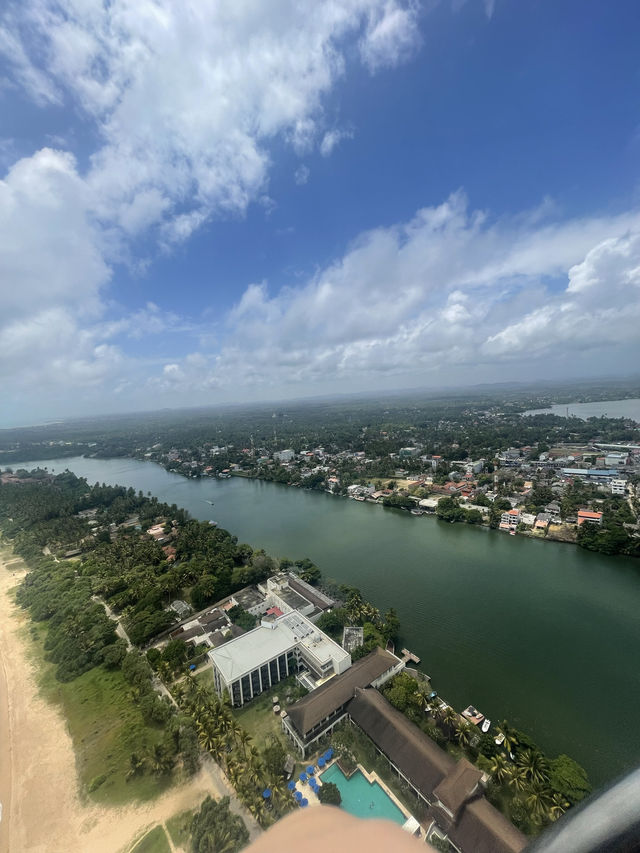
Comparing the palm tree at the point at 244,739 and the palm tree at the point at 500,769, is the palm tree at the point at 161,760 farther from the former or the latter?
the palm tree at the point at 500,769

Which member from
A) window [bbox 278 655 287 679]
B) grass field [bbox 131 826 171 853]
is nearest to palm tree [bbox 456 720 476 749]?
window [bbox 278 655 287 679]

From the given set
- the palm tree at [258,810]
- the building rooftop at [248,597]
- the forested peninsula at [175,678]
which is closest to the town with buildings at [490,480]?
the forested peninsula at [175,678]

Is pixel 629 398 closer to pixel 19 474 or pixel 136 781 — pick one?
pixel 136 781

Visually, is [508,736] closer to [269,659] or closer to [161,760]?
[269,659]

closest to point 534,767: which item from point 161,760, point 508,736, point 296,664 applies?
point 508,736

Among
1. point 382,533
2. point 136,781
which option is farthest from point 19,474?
point 136,781

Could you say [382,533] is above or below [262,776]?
below
